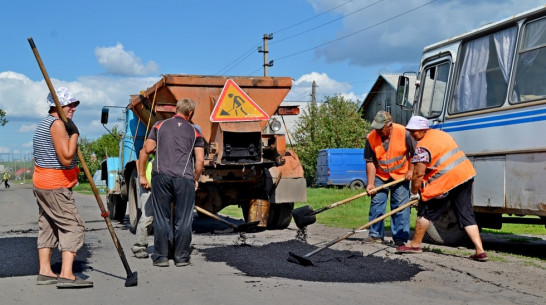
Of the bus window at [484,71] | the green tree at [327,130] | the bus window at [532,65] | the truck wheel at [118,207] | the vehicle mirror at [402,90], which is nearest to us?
the bus window at [532,65]

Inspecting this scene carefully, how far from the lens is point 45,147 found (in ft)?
20.4

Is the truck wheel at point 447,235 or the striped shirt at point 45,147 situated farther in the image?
the truck wheel at point 447,235

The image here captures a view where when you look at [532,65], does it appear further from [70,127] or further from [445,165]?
[70,127]

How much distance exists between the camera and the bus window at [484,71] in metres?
8.68

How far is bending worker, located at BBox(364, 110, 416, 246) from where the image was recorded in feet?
30.5

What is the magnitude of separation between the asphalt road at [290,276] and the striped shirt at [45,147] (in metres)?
1.17

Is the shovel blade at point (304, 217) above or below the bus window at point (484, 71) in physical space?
below

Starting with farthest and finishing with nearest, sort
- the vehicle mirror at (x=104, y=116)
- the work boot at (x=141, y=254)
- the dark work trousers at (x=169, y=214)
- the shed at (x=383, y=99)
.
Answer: the shed at (x=383, y=99) < the vehicle mirror at (x=104, y=116) < the work boot at (x=141, y=254) < the dark work trousers at (x=169, y=214)

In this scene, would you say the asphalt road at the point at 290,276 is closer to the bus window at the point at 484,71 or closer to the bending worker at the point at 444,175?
the bending worker at the point at 444,175

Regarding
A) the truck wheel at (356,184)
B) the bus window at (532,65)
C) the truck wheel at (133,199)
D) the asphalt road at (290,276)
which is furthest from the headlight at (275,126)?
the truck wheel at (356,184)

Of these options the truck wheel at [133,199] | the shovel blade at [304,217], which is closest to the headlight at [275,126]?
the truck wheel at [133,199]

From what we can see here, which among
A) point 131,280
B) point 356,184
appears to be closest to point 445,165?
point 131,280

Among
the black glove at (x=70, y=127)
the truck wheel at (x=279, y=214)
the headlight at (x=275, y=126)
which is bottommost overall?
the truck wheel at (x=279, y=214)

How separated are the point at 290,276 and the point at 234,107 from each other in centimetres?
451
